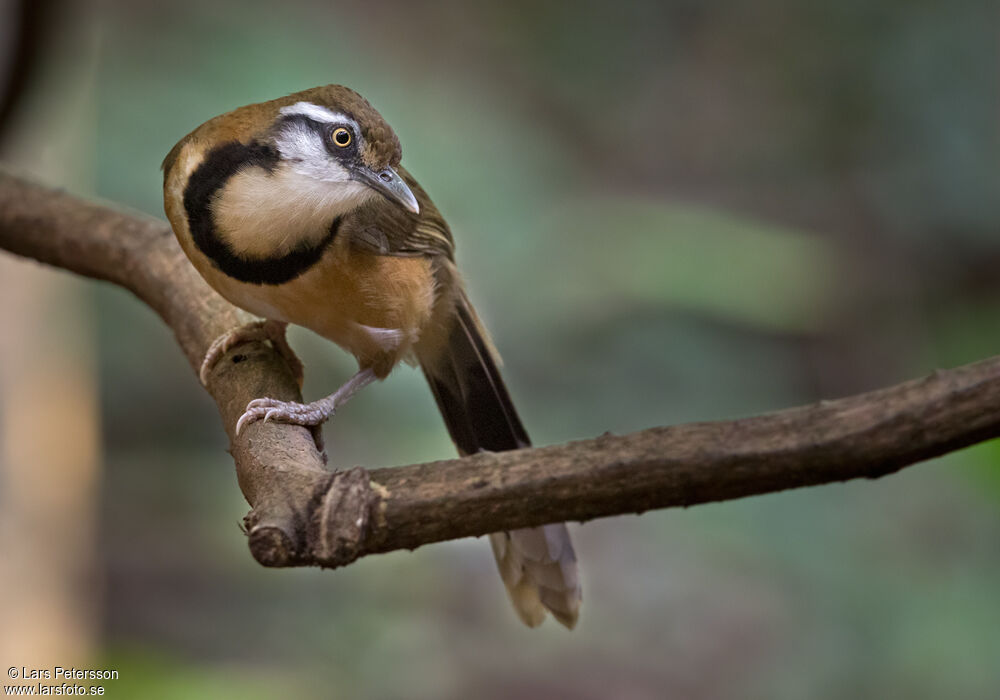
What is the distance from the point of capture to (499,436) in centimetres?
303

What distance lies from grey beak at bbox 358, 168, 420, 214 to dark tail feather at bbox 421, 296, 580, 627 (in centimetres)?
66

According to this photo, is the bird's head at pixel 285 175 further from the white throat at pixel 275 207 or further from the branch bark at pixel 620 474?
the branch bark at pixel 620 474

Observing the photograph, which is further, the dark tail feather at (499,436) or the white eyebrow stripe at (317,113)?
the dark tail feather at (499,436)

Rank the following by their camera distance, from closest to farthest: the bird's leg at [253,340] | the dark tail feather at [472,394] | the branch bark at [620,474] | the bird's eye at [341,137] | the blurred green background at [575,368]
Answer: the branch bark at [620,474], the bird's eye at [341,137], the bird's leg at [253,340], the dark tail feather at [472,394], the blurred green background at [575,368]

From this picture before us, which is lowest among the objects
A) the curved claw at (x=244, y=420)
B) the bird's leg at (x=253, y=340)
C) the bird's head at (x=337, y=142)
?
the curved claw at (x=244, y=420)

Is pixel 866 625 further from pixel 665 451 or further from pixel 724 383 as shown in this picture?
pixel 665 451

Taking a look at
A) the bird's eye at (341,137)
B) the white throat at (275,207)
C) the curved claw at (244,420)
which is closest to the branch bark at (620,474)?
the curved claw at (244,420)

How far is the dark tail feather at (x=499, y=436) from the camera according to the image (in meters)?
2.86

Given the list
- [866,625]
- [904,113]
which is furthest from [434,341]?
[904,113]

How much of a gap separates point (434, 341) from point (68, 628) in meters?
1.91

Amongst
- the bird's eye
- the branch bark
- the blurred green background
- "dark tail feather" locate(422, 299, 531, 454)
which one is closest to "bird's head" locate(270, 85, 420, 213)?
the bird's eye

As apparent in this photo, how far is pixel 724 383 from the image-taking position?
5453 millimetres

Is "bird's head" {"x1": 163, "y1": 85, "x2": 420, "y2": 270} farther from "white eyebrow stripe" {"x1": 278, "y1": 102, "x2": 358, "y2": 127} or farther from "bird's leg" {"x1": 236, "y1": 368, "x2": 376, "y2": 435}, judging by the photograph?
"bird's leg" {"x1": 236, "y1": 368, "x2": 376, "y2": 435}

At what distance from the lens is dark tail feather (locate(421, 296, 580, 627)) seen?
286cm
